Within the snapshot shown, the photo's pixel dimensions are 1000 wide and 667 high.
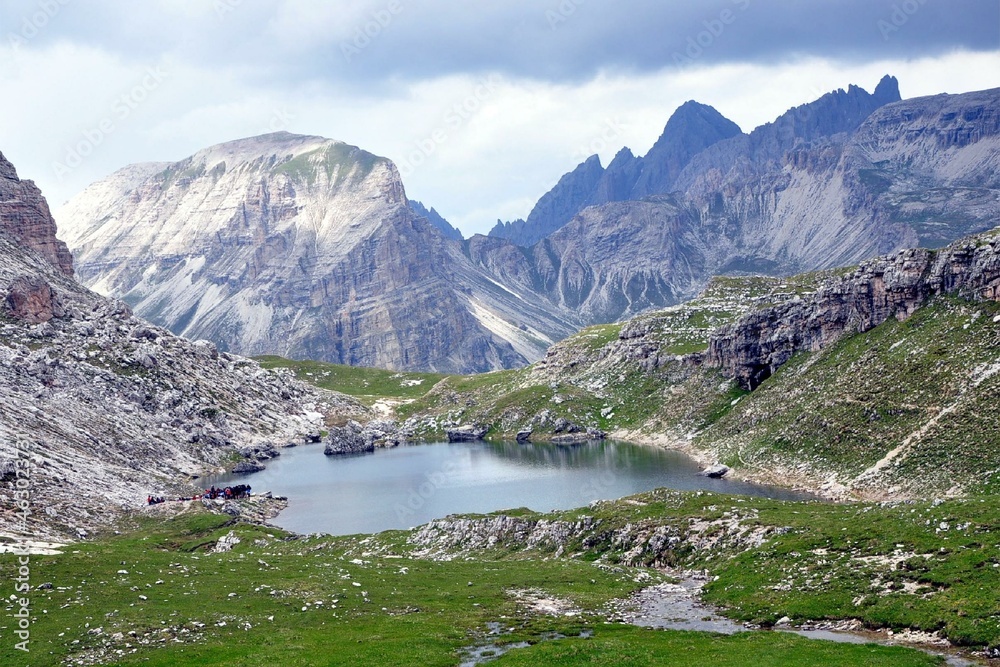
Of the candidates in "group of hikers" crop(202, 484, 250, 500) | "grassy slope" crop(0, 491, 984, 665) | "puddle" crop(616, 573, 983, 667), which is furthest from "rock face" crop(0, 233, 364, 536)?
"puddle" crop(616, 573, 983, 667)

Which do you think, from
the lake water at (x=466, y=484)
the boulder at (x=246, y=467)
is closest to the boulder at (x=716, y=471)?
the lake water at (x=466, y=484)

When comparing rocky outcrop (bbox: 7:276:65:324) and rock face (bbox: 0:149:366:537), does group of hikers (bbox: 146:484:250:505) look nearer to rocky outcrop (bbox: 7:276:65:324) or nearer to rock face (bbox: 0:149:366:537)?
rock face (bbox: 0:149:366:537)

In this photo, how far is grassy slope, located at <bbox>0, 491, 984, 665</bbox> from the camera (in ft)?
151

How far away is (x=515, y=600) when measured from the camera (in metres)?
63.0

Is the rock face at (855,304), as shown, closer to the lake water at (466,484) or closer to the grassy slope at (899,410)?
the grassy slope at (899,410)

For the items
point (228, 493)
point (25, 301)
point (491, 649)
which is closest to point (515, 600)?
point (491, 649)

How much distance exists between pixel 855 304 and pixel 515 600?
109 m

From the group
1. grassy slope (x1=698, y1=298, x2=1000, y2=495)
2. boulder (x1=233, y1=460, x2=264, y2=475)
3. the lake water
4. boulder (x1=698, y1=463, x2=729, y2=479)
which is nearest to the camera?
grassy slope (x1=698, y1=298, x2=1000, y2=495)

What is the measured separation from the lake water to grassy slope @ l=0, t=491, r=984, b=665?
4552 cm

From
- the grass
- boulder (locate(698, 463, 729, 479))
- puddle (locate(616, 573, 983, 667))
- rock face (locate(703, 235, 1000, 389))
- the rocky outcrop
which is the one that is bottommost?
boulder (locate(698, 463, 729, 479))

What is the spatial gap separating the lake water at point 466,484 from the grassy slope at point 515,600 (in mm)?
45518

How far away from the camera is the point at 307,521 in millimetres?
130625

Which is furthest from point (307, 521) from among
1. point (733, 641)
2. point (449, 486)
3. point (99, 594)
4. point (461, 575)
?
point (733, 641)

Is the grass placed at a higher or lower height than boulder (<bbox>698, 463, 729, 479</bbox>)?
higher
